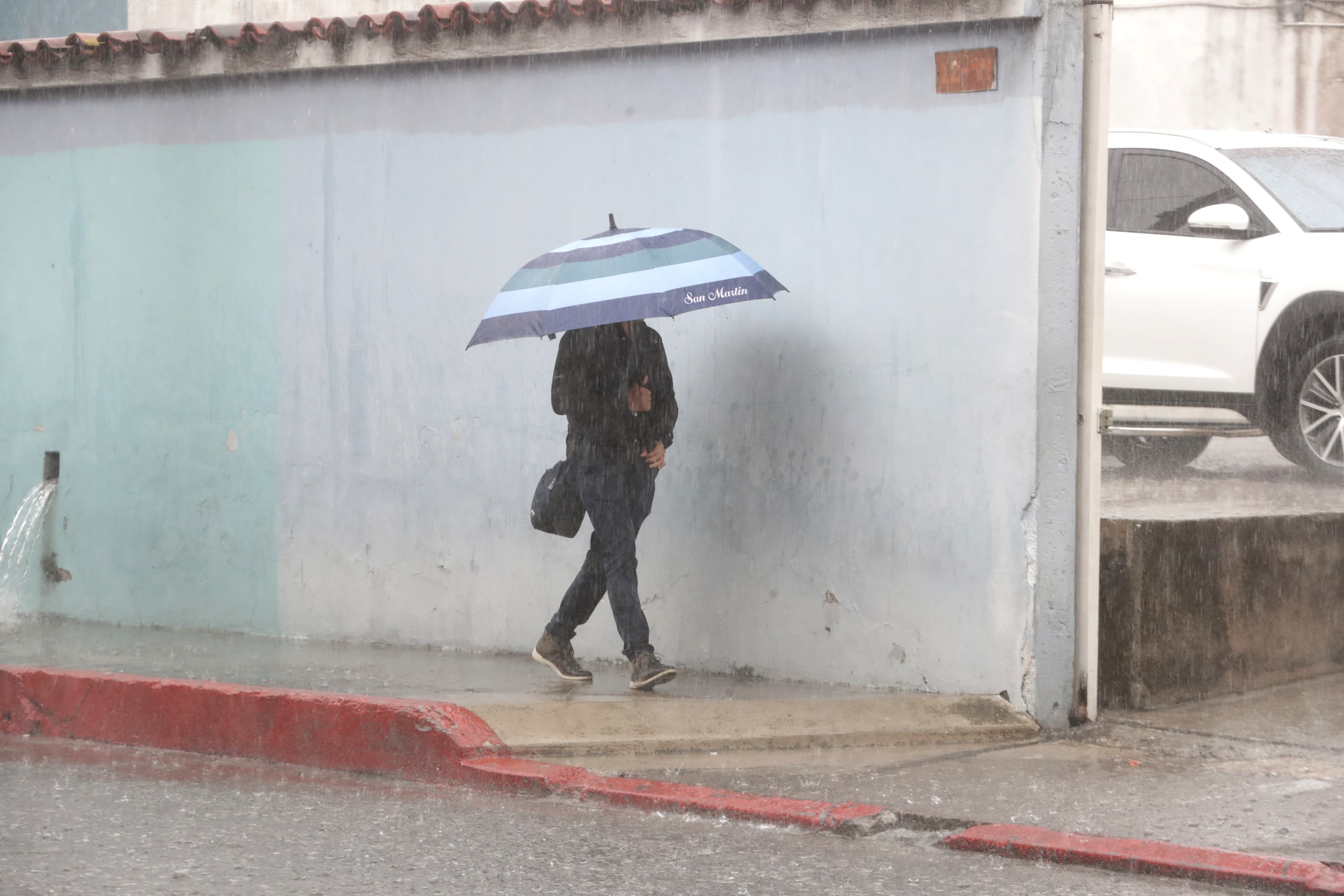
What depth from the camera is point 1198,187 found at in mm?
8625

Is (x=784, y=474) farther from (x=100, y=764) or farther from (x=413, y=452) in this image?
(x=100, y=764)

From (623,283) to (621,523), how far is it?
3.47 feet

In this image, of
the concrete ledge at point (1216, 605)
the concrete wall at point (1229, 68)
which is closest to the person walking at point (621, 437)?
the concrete ledge at point (1216, 605)

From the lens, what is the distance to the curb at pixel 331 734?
498cm

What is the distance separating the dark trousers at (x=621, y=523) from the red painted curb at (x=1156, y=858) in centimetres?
202

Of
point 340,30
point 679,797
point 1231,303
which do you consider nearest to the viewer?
point 679,797

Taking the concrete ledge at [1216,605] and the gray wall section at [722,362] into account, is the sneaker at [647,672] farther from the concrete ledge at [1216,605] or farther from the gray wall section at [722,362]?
the concrete ledge at [1216,605]

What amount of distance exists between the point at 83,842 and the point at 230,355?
3.85 m

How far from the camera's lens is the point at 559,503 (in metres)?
6.30

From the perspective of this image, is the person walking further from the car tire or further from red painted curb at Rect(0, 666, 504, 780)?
the car tire

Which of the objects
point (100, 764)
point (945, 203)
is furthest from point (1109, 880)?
point (100, 764)

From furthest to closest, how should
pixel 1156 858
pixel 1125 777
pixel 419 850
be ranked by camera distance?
pixel 1125 777, pixel 419 850, pixel 1156 858

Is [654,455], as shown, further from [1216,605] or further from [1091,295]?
[1216,605]

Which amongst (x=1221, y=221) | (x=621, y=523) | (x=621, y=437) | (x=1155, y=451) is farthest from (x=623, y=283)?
(x=1155, y=451)
